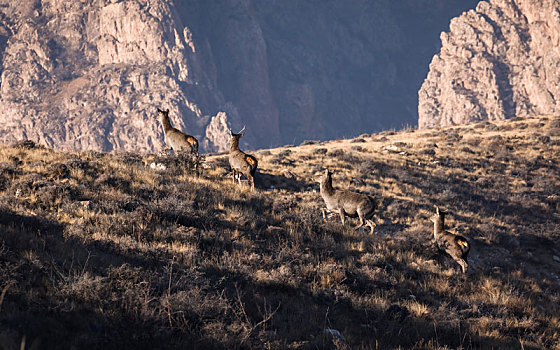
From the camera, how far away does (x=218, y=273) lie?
6.88 metres

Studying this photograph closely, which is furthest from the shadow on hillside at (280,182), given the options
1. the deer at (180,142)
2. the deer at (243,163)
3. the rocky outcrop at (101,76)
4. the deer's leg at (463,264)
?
the rocky outcrop at (101,76)

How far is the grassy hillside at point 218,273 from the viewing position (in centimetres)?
476

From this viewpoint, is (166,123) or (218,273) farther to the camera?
(166,123)

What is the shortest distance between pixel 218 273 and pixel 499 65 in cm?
18492

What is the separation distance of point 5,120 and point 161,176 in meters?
189

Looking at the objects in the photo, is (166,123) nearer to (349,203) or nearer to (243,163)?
(243,163)

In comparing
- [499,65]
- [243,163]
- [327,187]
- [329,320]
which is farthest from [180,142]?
[499,65]

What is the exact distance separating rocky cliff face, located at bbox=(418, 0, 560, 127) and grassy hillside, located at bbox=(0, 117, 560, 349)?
151 meters

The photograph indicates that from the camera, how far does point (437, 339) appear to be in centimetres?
595

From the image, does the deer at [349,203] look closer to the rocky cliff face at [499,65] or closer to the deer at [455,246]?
the deer at [455,246]

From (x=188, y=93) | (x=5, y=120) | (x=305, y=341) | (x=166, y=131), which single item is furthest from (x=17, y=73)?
(x=305, y=341)

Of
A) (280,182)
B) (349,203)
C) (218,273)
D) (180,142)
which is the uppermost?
(180,142)

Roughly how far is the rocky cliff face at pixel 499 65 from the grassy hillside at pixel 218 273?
494 ft

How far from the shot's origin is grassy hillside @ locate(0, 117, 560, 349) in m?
4.76
